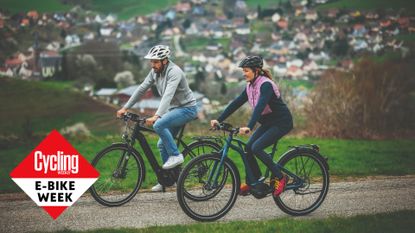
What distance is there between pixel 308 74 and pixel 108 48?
25085mm

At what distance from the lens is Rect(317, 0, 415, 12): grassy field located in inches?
1856

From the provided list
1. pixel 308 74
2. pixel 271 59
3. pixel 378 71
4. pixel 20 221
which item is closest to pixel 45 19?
pixel 271 59

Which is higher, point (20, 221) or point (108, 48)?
point (20, 221)

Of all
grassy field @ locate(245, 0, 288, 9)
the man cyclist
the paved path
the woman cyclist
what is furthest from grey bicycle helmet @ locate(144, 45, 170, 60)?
grassy field @ locate(245, 0, 288, 9)

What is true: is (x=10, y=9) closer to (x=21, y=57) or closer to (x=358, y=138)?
(x=21, y=57)

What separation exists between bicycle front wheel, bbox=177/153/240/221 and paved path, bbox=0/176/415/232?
6.3 inches

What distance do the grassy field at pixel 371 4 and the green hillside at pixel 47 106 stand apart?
2390 centimetres

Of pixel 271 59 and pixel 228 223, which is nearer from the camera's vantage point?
pixel 228 223

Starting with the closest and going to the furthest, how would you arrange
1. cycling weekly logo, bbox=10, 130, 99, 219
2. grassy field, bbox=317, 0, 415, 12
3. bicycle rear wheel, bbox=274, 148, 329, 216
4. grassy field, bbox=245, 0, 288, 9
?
cycling weekly logo, bbox=10, 130, 99, 219 < bicycle rear wheel, bbox=274, 148, 329, 216 < grassy field, bbox=317, 0, 415, 12 < grassy field, bbox=245, 0, 288, 9

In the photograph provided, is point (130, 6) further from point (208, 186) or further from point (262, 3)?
point (208, 186)

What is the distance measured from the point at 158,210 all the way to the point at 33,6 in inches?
2278

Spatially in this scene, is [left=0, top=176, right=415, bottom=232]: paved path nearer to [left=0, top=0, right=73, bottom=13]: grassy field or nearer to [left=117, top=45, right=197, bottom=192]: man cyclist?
[left=117, top=45, right=197, bottom=192]: man cyclist

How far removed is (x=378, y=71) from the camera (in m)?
24.2

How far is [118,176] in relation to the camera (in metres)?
8.34
